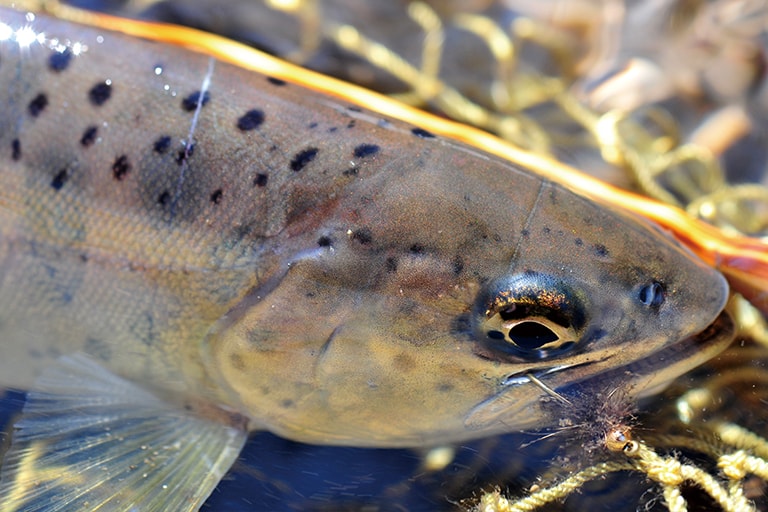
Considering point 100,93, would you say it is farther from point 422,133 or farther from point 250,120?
point 422,133

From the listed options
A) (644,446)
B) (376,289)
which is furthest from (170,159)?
(644,446)

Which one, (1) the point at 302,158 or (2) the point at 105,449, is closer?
(1) the point at 302,158

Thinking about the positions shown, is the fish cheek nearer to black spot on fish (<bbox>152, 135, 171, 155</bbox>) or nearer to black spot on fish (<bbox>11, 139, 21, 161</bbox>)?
black spot on fish (<bbox>152, 135, 171, 155</bbox>)

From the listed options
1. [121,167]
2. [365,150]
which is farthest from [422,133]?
[121,167]

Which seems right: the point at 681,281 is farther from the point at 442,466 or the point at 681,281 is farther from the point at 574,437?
the point at 442,466

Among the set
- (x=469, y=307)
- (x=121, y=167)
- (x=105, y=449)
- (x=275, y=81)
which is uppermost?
(x=275, y=81)
